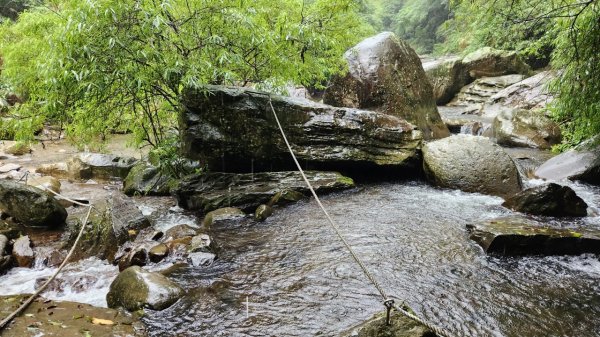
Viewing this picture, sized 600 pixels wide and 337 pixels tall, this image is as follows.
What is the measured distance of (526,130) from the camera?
1038 cm

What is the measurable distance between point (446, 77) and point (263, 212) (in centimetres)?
1807

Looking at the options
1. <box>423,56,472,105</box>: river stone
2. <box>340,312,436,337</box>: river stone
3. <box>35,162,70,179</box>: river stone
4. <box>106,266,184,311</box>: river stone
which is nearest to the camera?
<box>340,312,436,337</box>: river stone

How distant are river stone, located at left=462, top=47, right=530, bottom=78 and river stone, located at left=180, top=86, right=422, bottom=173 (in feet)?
51.9

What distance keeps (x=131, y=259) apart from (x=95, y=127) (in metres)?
3.33

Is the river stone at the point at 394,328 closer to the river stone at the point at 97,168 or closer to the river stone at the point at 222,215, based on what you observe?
the river stone at the point at 222,215

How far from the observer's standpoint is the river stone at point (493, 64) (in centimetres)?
2002

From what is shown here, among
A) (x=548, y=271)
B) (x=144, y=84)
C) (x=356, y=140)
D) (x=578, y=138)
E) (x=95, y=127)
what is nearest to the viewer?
(x=548, y=271)

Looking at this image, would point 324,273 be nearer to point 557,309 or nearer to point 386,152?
point 557,309

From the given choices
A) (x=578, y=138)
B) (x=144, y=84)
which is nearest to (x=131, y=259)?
(x=144, y=84)

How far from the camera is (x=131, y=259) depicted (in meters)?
4.33

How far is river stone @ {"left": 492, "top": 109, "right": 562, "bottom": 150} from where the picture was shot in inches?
393

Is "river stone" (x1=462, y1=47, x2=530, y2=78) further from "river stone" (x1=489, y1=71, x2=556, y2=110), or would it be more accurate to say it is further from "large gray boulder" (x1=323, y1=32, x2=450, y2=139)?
"large gray boulder" (x1=323, y1=32, x2=450, y2=139)

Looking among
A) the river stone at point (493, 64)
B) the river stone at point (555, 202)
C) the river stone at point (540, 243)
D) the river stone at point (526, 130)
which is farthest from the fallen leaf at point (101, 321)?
the river stone at point (493, 64)

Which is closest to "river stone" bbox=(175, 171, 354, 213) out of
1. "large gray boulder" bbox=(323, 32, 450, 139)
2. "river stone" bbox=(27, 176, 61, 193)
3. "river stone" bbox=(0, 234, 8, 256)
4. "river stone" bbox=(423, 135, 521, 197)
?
"river stone" bbox=(423, 135, 521, 197)
